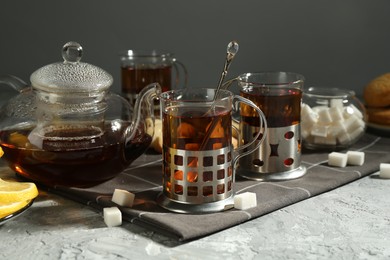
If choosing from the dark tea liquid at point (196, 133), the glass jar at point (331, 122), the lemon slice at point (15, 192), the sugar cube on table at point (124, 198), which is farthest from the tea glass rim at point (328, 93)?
the lemon slice at point (15, 192)

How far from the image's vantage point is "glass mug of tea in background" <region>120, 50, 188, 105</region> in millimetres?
2014

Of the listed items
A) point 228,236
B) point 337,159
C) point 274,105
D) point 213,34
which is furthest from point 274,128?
point 213,34

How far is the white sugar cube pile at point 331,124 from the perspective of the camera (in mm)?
1820

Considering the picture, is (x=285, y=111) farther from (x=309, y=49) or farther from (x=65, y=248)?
(x=309, y=49)

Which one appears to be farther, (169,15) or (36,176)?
(169,15)

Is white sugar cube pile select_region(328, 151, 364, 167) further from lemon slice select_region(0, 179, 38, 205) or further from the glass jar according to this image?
lemon slice select_region(0, 179, 38, 205)

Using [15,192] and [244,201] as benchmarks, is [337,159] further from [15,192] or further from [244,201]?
[15,192]

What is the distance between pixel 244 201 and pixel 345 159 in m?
0.38

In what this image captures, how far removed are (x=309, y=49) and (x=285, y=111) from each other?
120 cm

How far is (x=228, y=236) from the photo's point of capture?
133 centimetres

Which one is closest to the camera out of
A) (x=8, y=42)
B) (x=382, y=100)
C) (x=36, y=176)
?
(x=36, y=176)

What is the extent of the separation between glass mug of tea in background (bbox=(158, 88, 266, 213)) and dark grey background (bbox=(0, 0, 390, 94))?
126 cm

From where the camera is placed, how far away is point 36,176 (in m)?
1.54

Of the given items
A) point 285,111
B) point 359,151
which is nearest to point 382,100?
A: point 359,151
